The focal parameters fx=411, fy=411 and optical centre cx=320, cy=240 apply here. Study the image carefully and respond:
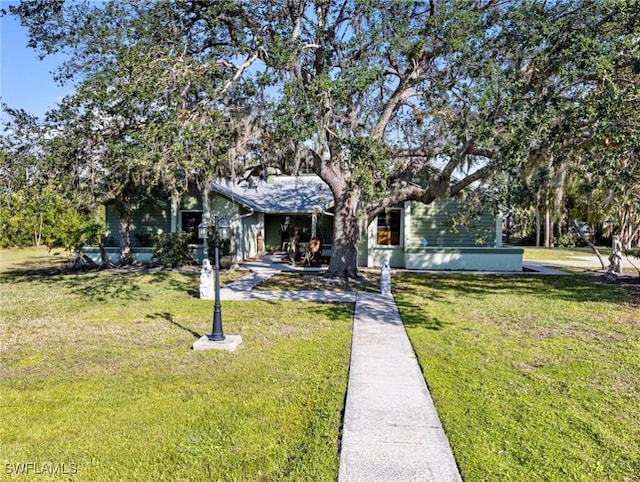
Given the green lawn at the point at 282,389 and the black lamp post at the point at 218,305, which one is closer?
the green lawn at the point at 282,389

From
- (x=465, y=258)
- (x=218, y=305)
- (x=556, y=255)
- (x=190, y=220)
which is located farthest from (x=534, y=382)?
(x=556, y=255)

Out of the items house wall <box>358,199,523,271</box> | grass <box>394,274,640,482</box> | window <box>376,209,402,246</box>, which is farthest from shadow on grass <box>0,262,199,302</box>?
house wall <box>358,199,523,271</box>

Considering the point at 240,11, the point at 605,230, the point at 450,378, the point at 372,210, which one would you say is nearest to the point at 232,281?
the point at 372,210

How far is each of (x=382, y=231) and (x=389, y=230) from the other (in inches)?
10.3

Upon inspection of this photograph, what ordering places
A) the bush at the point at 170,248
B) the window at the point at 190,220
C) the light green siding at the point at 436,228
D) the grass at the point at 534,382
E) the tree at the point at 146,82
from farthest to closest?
the window at the point at 190,220, the light green siding at the point at 436,228, the bush at the point at 170,248, the tree at the point at 146,82, the grass at the point at 534,382

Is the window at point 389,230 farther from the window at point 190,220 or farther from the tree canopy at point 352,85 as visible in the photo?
the window at point 190,220

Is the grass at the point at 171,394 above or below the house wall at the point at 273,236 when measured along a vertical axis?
below

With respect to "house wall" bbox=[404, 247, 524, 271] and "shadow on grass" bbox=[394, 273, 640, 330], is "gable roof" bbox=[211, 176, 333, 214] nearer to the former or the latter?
"house wall" bbox=[404, 247, 524, 271]

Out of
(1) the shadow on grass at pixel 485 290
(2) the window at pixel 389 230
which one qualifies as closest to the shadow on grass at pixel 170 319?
(1) the shadow on grass at pixel 485 290

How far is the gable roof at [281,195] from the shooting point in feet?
52.4

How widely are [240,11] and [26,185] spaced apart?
18.3 ft

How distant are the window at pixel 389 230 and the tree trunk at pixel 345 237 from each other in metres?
3.62

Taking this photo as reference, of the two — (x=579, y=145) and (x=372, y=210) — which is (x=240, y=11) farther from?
(x=579, y=145)

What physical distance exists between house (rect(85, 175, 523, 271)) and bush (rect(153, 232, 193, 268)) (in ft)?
3.16
